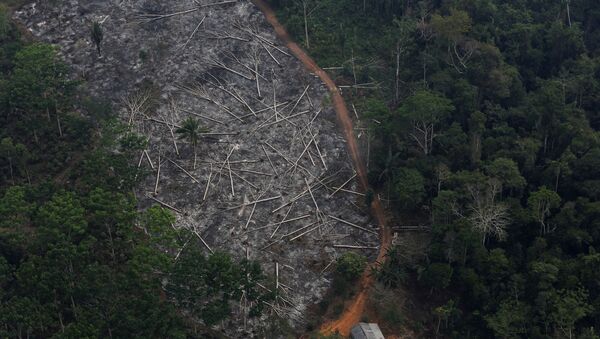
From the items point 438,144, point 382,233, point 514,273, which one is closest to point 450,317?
point 514,273

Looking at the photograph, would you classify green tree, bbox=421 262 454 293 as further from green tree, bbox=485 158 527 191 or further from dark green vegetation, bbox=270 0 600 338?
green tree, bbox=485 158 527 191

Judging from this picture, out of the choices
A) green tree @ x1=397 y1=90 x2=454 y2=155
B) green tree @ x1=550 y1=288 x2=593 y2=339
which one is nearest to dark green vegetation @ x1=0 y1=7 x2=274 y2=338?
green tree @ x1=397 y1=90 x2=454 y2=155

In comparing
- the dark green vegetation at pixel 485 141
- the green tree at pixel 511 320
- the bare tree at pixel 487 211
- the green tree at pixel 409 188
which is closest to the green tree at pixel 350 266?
the dark green vegetation at pixel 485 141

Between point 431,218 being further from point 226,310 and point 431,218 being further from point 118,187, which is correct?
point 118,187

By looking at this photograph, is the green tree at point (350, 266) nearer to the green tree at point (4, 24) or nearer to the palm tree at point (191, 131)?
the palm tree at point (191, 131)

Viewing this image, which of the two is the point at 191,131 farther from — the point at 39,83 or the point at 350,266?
the point at 350,266

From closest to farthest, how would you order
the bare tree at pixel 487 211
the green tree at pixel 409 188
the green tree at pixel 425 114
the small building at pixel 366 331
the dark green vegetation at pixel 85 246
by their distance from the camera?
the dark green vegetation at pixel 85 246
the small building at pixel 366 331
the bare tree at pixel 487 211
the green tree at pixel 409 188
the green tree at pixel 425 114

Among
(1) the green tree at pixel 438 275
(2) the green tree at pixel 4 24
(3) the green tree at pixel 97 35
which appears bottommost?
(1) the green tree at pixel 438 275
